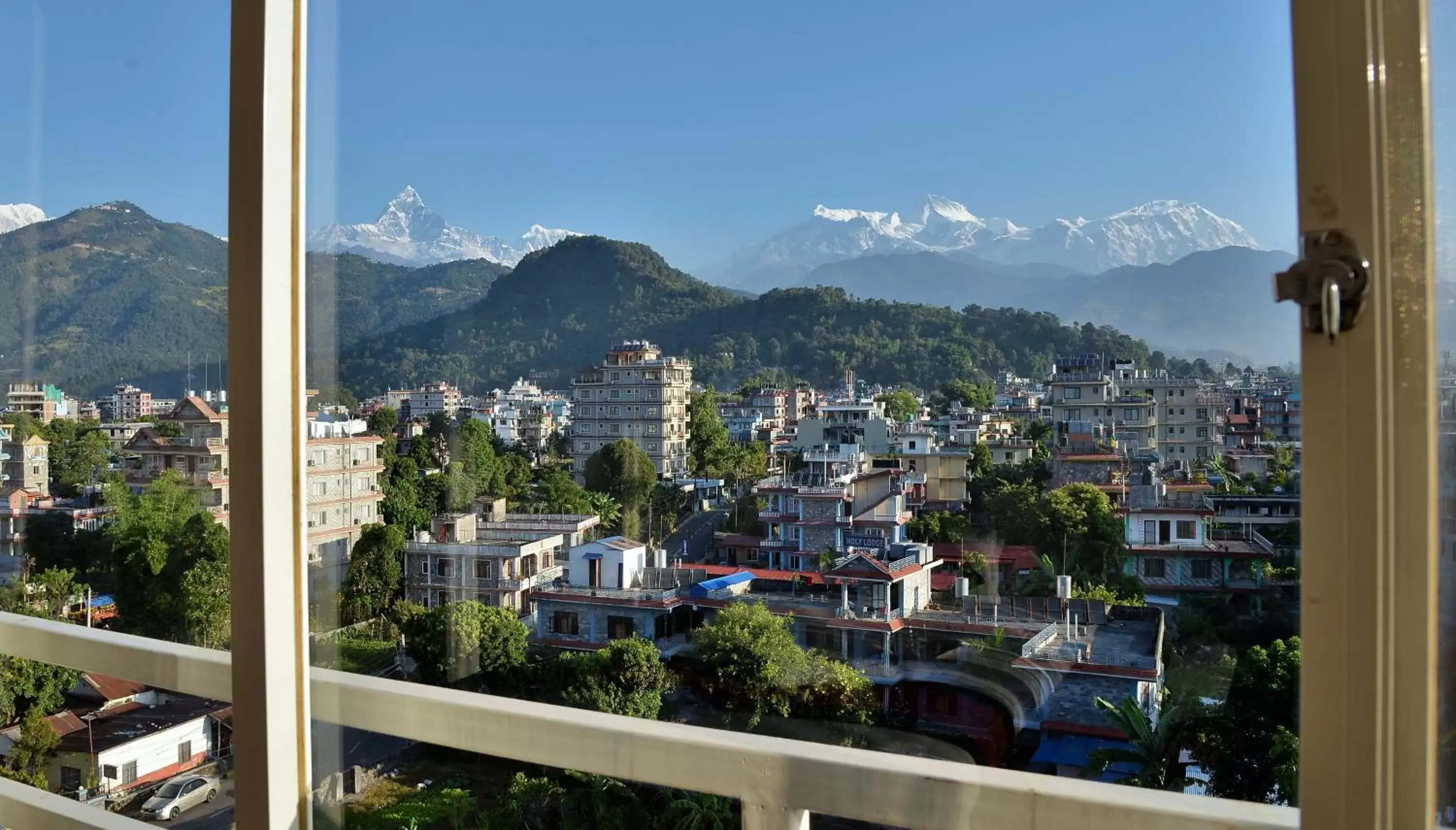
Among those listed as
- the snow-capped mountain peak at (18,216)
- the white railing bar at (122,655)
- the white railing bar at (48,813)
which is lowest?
the white railing bar at (48,813)

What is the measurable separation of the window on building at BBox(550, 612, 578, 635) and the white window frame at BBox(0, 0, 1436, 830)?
165 millimetres

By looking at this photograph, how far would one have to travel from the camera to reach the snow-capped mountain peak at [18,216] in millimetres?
1968

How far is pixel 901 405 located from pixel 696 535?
1.12 feet

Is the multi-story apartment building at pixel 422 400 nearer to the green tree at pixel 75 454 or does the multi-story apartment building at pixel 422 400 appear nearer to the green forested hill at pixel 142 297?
the green forested hill at pixel 142 297

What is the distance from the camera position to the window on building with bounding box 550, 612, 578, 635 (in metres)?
1.31

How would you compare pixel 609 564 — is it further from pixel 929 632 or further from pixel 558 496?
pixel 929 632

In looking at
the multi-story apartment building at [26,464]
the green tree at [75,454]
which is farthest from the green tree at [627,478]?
the multi-story apartment building at [26,464]

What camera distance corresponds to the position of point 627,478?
1309 millimetres

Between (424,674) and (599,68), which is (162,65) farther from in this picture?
(424,674)

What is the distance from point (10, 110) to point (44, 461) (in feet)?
2.61

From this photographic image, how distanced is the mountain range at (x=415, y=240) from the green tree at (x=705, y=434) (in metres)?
0.42

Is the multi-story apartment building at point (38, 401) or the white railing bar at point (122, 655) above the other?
the multi-story apartment building at point (38, 401)

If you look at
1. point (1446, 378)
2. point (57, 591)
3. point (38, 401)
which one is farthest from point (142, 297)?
point (1446, 378)

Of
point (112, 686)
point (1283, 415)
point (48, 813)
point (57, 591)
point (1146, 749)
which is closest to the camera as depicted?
point (1283, 415)
